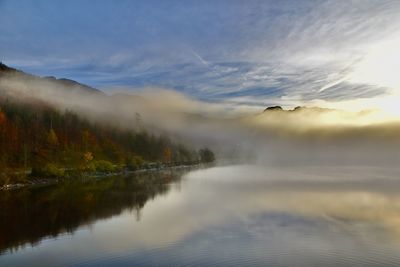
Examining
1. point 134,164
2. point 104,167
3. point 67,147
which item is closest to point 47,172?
point 104,167

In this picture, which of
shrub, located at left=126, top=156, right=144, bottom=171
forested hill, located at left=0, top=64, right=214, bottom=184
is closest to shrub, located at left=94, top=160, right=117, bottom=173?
forested hill, located at left=0, top=64, right=214, bottom=184

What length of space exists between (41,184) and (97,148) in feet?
203

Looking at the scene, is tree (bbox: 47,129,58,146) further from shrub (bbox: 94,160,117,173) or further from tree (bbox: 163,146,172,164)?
tree (bbox: 163,146,172,164)

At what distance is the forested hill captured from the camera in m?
95.1

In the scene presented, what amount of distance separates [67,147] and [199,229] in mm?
89443

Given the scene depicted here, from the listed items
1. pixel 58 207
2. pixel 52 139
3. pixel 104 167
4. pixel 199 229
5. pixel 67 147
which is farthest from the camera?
pixel 67 147

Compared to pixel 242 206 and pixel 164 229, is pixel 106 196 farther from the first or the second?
pixel 164 229

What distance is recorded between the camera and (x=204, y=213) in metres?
46.3

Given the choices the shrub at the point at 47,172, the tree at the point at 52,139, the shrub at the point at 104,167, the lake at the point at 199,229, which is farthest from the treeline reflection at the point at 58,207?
the tree at the point at 52,139

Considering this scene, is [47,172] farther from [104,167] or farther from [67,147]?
[67,147]

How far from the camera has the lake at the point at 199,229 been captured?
1099 inches

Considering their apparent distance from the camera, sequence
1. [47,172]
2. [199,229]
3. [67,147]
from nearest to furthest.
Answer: [199,229] < [47,172] < [67,147]

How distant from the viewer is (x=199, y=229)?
123ft

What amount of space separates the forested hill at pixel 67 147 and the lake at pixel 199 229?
2898 centimetres
